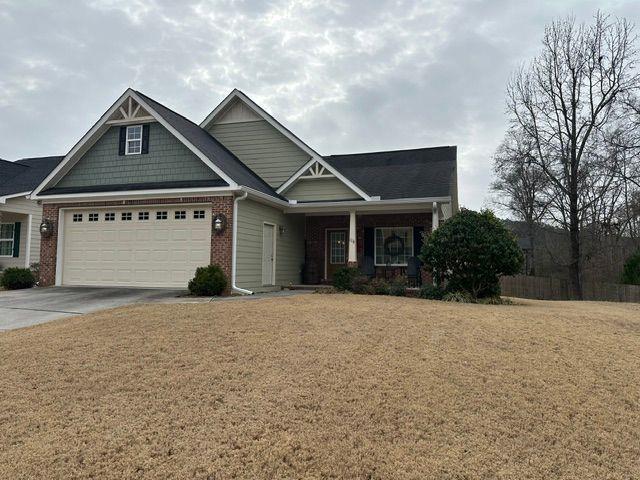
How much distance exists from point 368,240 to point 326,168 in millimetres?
3124

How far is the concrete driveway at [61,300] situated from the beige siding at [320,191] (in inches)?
204

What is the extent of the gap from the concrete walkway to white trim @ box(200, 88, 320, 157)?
260 inches

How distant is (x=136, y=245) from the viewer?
13.9 metres

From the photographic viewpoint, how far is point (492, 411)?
4.24m

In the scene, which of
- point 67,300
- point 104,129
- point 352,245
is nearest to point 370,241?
point 352,245

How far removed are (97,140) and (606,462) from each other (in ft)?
50.5

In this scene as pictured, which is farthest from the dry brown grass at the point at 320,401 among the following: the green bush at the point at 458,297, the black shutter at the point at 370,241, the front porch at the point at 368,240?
the black shutter at the point at 370,241

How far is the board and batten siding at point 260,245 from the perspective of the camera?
43.3ft

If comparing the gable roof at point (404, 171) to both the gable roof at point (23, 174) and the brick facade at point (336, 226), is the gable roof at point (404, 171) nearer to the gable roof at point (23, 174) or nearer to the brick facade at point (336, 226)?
the brick facade at point (336, 226)

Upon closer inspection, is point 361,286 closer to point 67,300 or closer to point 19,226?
point 67,300

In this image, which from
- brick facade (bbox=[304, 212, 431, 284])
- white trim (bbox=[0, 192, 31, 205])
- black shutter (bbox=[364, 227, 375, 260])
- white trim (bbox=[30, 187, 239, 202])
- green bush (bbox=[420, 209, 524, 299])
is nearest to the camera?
green bush (bbox=[420, 209, 524, 299])

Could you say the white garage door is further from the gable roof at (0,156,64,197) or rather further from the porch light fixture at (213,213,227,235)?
the gable roof at (0,156,64,197)

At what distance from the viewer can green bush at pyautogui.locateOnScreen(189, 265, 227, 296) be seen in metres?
11.6

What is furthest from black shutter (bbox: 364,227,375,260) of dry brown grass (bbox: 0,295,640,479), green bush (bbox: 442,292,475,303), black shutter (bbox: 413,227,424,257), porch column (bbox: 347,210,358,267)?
dry brown grass (bbox: 0,295,640,479)
